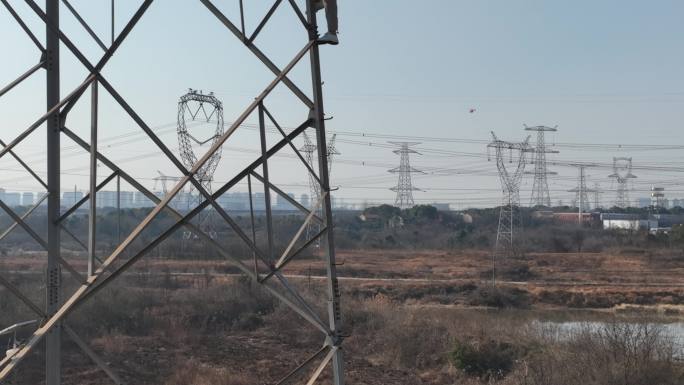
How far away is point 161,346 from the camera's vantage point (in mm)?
16234

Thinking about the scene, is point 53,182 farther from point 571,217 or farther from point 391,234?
point 571,217

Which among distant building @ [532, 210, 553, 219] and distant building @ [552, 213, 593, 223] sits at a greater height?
distant building @ [532, 210, 553, 219]

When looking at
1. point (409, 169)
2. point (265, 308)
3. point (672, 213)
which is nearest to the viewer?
point (265, 308)

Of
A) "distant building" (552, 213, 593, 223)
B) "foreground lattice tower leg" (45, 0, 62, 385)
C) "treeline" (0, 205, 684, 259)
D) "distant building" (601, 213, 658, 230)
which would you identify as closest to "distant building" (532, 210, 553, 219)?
"distant building" (552, 213, 593, 223)

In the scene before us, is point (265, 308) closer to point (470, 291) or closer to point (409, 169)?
point (470, 291)

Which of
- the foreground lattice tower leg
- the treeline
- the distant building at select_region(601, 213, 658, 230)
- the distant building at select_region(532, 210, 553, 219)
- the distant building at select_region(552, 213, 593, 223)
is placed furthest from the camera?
the distant building at select_region(532, 210, 553, 219)

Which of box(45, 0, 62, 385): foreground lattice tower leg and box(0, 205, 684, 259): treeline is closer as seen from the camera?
box(45, 0, 62, 385): foreground lattice tower leg

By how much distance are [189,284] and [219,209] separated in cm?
2252

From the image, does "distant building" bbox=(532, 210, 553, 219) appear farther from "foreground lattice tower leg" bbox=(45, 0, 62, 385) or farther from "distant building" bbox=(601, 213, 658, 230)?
"foreground lattice tower leg" bbox=(45, 0, 62, 385)

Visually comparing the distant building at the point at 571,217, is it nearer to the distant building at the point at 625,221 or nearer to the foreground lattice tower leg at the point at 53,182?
the distant building at the point at 625,221

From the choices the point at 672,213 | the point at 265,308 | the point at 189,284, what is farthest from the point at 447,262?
the point at 672,213

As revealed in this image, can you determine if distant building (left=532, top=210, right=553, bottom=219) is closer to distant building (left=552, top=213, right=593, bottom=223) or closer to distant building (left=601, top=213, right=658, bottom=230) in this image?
distant building (left=552, top=213, right=593, bottom=223)

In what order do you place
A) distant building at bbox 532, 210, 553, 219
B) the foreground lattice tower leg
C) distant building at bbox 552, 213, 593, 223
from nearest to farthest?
the foreground lattice tower leg, distant building at bbox 552, 213, 593, 223, distant building at bbox 532, 210, 553, 219

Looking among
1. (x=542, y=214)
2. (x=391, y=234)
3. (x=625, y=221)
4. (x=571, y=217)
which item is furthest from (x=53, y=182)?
(x=571, y=217)
